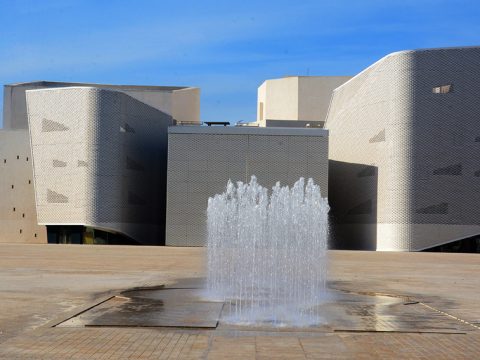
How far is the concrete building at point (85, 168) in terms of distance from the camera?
38156 millimetres

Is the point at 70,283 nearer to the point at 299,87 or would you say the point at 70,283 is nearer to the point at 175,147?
the point at 175,147

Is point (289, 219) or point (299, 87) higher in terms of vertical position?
point (299, 87)

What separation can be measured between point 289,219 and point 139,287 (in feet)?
10.6

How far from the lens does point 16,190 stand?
42938mm

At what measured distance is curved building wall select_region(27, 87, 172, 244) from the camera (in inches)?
1500

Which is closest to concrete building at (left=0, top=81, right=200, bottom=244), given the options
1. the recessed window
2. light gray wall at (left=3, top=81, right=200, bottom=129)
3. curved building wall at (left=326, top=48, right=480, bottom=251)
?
light gray wall at (left=3, top=81, right=200, bottom=129)

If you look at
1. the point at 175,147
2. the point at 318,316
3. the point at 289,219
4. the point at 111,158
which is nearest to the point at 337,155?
the point at 175,147

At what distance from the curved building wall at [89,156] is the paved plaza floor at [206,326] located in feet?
75.7

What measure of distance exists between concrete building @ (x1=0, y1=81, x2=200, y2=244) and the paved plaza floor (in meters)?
23.2

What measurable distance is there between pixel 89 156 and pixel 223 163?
740cm

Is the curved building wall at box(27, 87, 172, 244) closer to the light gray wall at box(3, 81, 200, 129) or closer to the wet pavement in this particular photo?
the light gray wall at box(3, 81, 200, 129)

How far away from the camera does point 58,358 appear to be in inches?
252

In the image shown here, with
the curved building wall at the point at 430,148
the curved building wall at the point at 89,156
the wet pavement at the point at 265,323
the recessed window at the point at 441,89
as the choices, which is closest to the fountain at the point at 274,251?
the wet pavement at the point at 265,323

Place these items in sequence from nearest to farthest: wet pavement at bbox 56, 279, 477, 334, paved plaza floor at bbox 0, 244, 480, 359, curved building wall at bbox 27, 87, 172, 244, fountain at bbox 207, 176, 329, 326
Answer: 1. paved plaza floor at bbox 0, 244, 480, 359
2. wet pavement at bbox 56, 279, 477, 334
3. fountain at bbox 207, 176, 329, 326
4. curved building wall at bbox 27, 87, 172, 244
